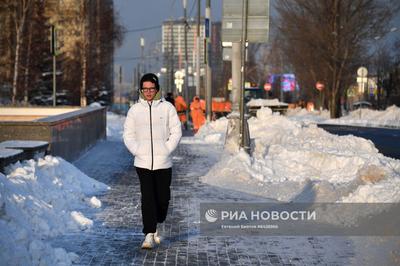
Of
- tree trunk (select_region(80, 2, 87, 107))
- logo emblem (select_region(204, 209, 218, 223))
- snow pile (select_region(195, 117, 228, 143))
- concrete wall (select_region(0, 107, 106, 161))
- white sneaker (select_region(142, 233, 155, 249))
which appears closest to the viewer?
white sneaker (select_region(142, 233, 155, 249))

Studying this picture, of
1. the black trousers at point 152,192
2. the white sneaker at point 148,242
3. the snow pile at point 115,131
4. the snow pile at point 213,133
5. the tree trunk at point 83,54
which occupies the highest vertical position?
the tree trunk at point 83,54

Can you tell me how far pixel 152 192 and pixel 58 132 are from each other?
19.9ft

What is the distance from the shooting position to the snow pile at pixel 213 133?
21.7 m

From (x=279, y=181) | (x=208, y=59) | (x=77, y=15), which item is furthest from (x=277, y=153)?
(x=77, y=15)

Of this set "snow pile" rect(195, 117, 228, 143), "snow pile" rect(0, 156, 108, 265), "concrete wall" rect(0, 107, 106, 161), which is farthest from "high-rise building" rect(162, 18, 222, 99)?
"snow pile" rect(0, 156, 108, 265)

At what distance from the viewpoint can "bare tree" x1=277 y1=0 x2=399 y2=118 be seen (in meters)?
46.9

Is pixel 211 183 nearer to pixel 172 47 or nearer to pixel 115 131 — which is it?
pixel 115 131

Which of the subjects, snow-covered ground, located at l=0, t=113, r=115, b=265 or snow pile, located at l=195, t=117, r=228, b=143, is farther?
snow pile, located at l=195, t=117, r=228, b=143

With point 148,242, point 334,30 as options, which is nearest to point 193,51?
point 334,30

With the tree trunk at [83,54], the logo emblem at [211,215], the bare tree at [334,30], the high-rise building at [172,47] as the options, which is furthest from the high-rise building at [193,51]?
the logo emblem at [211,215]

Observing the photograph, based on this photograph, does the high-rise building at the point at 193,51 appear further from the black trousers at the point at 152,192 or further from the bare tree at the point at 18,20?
the black trousers at the point at 152,192

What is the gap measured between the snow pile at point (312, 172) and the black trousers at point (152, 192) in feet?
8.89

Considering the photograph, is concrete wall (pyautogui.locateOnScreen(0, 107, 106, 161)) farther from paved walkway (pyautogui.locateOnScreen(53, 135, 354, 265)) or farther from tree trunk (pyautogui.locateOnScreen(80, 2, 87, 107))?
tree trunk (pyautogui.locateOnScreen(80, 2, 87, 107))

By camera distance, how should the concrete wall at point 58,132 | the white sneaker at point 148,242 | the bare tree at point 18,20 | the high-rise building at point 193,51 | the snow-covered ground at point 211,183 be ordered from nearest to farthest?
1. the snow-covered ground at point 211,183
2. the white sneaker at point 148,242
3. the concrete wall at point 58,132
4. the bare tree at point 18,20
5. the high-rise building at point 193,51
